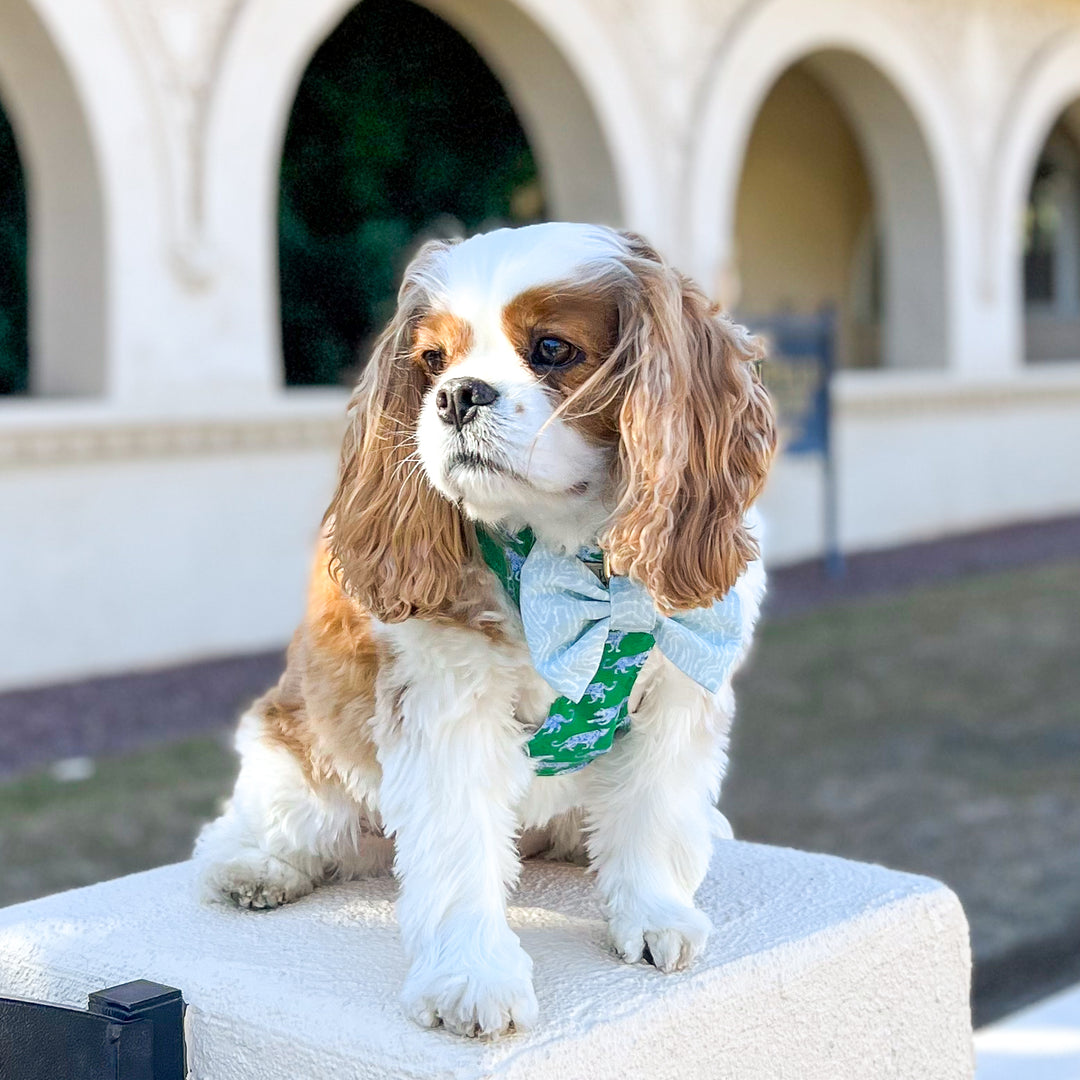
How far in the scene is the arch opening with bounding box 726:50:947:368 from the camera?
467 inches

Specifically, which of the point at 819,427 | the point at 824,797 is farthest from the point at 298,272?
the point at 824,797

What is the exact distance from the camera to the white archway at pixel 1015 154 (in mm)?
12039

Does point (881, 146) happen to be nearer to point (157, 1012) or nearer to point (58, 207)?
point (58, 207)

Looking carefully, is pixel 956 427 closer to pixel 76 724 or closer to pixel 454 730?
pixel 76 724

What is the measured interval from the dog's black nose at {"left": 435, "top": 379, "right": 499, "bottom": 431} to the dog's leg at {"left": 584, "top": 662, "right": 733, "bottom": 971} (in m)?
0.48

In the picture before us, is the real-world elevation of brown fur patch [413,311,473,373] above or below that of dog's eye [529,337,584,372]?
above

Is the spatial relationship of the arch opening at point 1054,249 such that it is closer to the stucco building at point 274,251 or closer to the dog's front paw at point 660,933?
the stucco building at point 274,251

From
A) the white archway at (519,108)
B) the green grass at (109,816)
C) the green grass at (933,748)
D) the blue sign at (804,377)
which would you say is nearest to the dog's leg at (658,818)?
the green grass at (933,748)

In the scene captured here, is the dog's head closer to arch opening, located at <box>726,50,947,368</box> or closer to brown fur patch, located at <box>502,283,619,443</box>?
brown fur patch, located at <box>502,283,619,443</box>

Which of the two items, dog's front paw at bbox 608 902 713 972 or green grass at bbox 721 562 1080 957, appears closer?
dog's front paw at bbox 608 902 713 972

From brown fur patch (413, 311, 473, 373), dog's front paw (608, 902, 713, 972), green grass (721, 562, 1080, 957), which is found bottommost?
green grass (721, 562, 1080, 957)

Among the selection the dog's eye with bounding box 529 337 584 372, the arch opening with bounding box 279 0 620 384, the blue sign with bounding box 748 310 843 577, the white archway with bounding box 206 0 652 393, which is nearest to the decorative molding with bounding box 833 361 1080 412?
the blue sign with bounding box 748 310 843 577

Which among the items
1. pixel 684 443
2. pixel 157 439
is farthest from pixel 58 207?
pixel 684 443

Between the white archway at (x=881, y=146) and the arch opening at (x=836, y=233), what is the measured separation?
2 cm
